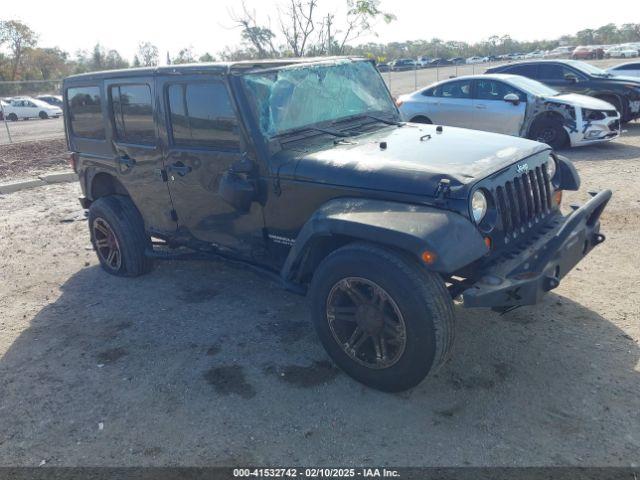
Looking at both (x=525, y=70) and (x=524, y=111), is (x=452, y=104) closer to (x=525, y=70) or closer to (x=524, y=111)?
(x=524, y=111)

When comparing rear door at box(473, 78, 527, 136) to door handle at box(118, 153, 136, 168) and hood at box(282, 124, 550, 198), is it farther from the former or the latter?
door handle at box(118, 153, 136, 168)

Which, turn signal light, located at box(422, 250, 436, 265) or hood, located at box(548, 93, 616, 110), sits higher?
hood, located at box(548, 93, 616, 110)

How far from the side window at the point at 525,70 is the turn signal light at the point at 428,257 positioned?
11.2m

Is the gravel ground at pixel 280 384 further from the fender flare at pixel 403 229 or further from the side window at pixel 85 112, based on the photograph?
the side window at pixel 85 112

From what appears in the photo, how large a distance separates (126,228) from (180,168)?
124 centimetres

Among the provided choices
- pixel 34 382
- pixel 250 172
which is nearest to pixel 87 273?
pixel 34 382

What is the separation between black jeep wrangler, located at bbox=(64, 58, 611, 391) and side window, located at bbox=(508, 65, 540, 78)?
9107 mm

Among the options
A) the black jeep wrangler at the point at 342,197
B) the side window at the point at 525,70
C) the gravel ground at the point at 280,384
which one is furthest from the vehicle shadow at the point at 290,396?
the side window at the point at 525,70

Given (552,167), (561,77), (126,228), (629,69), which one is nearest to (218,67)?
(126,228)

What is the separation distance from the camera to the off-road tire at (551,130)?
10164 mm

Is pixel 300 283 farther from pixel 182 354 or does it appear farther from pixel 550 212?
pixel 550 212

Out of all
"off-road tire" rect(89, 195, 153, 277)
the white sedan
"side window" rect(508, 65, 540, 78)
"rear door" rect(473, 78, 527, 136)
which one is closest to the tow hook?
"off-road tire" rect(89, 195, 153, 277)

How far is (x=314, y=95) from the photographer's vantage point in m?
4.45

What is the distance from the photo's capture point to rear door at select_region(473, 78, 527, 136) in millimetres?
10211
